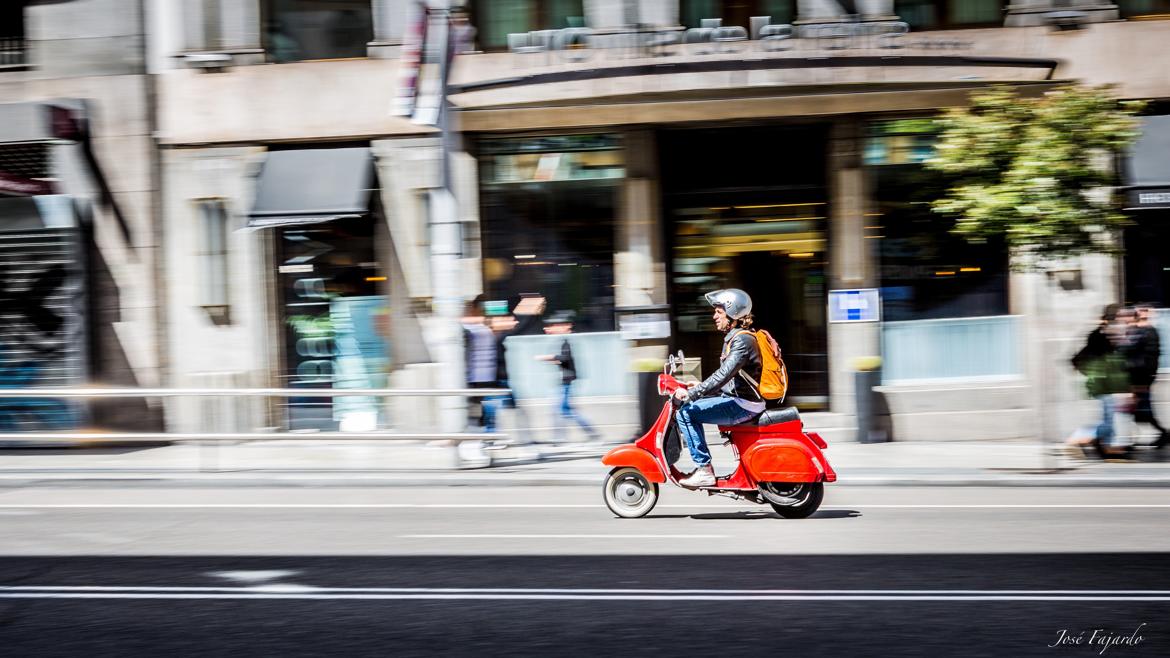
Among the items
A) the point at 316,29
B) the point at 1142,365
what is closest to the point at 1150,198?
the point at 1142,365

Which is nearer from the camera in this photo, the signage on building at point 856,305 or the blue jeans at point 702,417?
the blue jeans at point 702,417

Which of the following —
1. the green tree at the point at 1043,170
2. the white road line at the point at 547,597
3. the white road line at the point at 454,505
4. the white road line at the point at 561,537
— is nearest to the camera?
the white road line at the point at 547,597

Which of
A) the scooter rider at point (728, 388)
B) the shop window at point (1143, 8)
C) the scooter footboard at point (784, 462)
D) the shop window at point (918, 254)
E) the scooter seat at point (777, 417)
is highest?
the shop window at point (1143, 8)

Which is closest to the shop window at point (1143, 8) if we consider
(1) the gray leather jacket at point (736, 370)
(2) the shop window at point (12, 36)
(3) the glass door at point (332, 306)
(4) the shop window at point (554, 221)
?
(4) the shop window at point (554, 221)

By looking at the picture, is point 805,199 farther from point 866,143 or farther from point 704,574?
point 704,574

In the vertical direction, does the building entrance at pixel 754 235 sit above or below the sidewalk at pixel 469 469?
above

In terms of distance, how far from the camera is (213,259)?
1653 centimetres

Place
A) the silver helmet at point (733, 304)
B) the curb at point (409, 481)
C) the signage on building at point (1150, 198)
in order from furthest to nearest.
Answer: the signage on building at point (1150, 198) < the curb at point (409, 481) < the silver helmet at point (733, 304)

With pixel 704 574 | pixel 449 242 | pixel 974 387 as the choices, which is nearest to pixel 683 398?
pixel 704 574

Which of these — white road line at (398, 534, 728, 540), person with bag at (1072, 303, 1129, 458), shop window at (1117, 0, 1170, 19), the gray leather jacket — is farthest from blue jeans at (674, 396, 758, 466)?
shop window at (1117, 0, 1170, 19)

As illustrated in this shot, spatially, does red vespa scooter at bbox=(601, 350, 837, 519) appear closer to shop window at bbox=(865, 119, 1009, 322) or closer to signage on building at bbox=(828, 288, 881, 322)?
signage on building at bbox=(828, 288, 881, 322)

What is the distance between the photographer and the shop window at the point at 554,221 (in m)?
16.1

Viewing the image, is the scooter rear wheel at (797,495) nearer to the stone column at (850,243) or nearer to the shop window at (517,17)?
the stone column at (850,243)

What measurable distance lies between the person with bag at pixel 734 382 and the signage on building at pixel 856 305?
21.4ft
